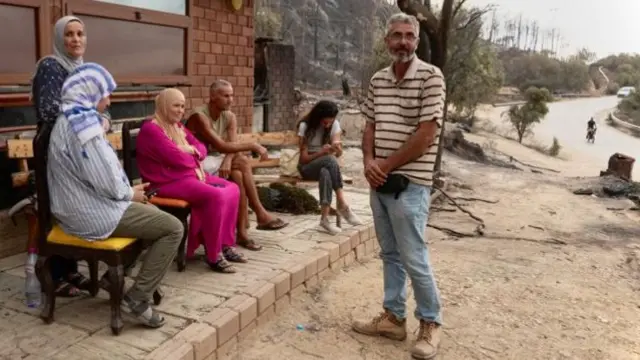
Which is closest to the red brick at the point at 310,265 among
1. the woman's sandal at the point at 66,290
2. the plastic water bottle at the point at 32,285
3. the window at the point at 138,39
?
the woman's sandal at the point at 66,290

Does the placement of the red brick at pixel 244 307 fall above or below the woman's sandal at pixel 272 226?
below

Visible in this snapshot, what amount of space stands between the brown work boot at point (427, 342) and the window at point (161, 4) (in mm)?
3852

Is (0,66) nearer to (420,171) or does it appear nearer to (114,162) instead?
(114,162)

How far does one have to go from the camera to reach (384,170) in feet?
10.5

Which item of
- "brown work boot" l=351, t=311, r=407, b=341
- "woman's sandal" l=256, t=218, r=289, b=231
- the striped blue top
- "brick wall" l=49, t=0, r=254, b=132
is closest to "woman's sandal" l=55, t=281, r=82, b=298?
the striped blue top

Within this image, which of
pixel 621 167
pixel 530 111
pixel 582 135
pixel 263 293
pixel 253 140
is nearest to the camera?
pixel 263 293

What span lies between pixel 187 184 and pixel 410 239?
1575mm

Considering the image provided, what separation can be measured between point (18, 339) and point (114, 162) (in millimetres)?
1054

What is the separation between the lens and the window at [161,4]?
5.14 m

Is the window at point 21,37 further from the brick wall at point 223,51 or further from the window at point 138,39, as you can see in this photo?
the brick wall at point 223,51

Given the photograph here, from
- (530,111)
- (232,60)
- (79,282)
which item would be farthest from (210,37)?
(530,111)

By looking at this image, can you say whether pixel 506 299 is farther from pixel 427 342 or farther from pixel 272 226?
pixel 272 226

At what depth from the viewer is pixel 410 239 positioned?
3.24m

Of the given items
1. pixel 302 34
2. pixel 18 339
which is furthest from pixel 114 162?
pixel 302 34
